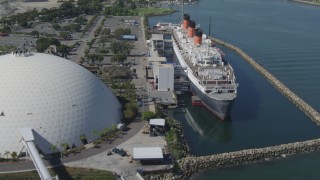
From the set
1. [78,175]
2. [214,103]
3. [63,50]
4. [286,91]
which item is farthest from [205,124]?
[63,50]

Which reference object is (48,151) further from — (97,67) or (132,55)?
(132,55)

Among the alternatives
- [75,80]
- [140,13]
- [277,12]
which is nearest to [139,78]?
[75,80]

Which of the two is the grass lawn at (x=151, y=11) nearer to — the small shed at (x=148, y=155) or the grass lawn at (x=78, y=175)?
the small shed at (x=148, y=155)

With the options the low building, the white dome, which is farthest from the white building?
the low building

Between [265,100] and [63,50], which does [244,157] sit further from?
[63,50]

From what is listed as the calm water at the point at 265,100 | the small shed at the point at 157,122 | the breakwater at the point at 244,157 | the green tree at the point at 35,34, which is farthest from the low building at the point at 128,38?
the breakwater at the point at 244,157

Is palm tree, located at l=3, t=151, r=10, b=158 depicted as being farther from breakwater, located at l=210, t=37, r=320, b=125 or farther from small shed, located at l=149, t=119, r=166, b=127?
breakwater, located at l=210, t=37, r=320, b=125
